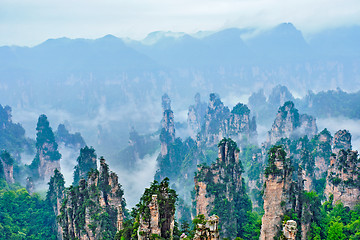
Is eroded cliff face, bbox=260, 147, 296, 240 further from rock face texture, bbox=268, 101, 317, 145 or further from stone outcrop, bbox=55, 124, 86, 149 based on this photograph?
stone outcrop, bbox=55, 124, 86, 149

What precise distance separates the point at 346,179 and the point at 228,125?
64.5m

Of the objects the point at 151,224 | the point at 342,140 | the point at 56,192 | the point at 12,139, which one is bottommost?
the point at 151,224

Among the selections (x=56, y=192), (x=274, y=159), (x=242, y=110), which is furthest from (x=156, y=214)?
(x=242, y=110)

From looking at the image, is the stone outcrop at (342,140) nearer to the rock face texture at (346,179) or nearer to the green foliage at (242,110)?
the rock face texture at (346,179)

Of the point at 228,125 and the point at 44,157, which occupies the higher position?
the point at 228,125

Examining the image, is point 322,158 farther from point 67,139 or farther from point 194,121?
point 67,139

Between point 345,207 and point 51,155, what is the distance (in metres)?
71.5

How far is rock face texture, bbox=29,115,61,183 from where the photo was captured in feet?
292

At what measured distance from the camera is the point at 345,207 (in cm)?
4325

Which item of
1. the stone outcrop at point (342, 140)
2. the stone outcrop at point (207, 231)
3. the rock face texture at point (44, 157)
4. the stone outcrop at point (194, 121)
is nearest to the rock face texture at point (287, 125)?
the stone outcrop at point (342, 140)

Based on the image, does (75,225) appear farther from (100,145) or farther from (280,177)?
(100,145)

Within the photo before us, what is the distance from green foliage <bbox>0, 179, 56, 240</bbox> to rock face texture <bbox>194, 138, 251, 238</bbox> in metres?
25.5

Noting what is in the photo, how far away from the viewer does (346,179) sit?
4456cm

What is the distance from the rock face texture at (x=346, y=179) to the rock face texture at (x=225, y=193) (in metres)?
12.4
